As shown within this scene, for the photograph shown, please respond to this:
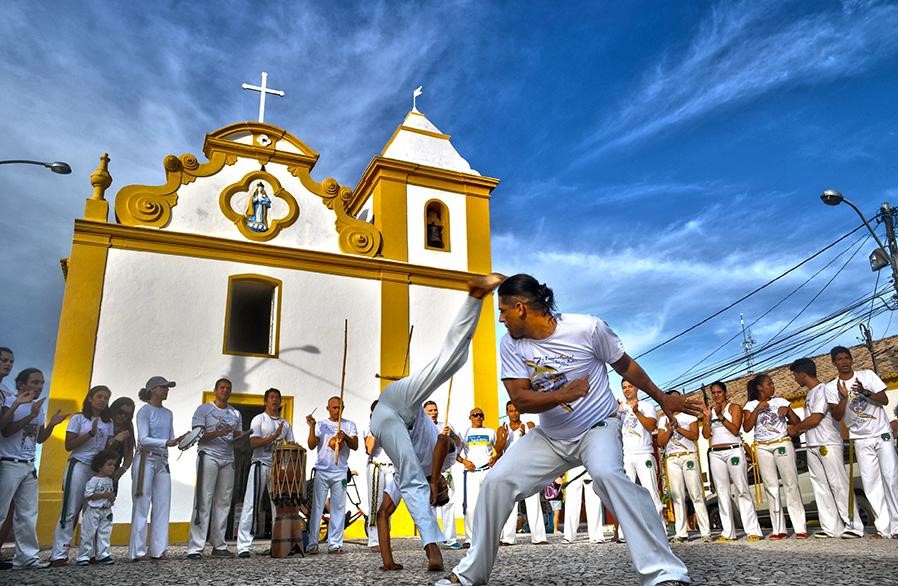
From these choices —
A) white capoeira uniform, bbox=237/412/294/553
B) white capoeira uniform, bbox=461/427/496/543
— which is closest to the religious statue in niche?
white capoeira uniform, bbox=237/412/294/553

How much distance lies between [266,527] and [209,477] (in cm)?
168

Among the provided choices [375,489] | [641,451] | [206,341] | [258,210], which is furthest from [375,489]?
[258,210]

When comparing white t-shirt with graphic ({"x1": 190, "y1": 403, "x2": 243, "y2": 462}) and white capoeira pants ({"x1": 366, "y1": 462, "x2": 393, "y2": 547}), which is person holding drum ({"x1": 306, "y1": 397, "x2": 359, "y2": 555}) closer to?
white capoeira pants ({"x1": 366, "y1": 462, "x2": 393, "y2": 547})

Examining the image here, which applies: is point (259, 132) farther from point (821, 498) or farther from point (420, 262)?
point (821, 498)

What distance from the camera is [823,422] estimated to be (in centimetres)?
860

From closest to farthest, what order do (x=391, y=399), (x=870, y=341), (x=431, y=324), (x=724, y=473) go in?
(x=391, y=399), (x=724, y=473), (x=431, y=324), (x=870, y=341)

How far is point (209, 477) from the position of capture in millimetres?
8367

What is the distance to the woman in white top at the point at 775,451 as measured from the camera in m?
8.60

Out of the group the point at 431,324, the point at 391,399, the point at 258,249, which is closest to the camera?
the point at 391,399

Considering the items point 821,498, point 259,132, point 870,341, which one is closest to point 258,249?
point 259,132

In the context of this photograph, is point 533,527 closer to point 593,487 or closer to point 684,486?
point 684,486

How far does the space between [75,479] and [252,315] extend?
1173 cm

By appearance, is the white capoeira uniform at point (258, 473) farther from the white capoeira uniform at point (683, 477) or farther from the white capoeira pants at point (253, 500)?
the white capoeira uniform at point (683, 477)

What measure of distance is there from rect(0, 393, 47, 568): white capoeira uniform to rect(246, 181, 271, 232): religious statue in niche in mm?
8689
